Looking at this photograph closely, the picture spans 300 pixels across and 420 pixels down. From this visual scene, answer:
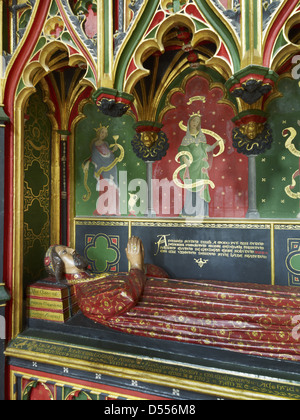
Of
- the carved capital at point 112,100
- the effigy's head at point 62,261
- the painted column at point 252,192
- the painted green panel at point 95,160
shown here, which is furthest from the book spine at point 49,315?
the painted column at point 252,192

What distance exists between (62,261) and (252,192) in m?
2.54

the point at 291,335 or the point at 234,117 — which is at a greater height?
the point at 234,117

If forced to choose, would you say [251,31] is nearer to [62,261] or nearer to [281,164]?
[281,164]

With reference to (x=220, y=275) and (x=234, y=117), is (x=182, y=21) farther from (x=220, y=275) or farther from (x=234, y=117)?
(x=220, y=275)

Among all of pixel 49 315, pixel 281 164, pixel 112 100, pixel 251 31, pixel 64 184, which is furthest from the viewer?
pixel 64 184

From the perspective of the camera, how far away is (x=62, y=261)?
3449mm

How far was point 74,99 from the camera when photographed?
452 centimetres

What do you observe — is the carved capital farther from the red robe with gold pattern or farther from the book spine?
the book spine

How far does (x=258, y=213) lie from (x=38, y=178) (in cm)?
309

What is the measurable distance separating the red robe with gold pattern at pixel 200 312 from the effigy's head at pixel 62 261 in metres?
0.31

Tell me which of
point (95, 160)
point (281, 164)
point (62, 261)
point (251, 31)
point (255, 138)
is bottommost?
point (62, 261)

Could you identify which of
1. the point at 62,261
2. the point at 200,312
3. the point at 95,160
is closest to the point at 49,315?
the point at 62,261

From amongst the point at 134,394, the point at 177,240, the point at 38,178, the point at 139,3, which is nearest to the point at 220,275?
the point at 177,240

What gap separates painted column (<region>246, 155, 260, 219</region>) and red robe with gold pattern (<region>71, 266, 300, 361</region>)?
1045 millimetres
